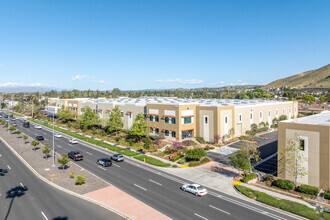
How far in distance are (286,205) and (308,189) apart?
4659mm

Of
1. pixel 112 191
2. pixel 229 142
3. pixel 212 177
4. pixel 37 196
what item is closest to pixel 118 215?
pixel 112 191

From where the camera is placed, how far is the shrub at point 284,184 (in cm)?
2661

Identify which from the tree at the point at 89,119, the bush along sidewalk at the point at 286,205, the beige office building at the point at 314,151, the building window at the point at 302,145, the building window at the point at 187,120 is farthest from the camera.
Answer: the tree at the point at 89,119

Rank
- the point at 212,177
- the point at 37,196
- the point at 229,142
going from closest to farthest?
the point at 37,196 → the point at 212,177 → the point at 229,142

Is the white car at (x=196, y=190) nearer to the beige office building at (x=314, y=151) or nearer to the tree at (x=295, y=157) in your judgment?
the beige office building at (x=314, y=151)

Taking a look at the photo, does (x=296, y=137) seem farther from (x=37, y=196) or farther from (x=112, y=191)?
(x=37, y=196)

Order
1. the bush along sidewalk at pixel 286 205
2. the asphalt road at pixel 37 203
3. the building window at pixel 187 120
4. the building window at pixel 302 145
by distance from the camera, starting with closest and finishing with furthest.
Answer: the bush along sidewalk at pixel 286 205, the asphalt road at pixel 37 203, the building window at pixel 302 145, the building window at pixel 187 120

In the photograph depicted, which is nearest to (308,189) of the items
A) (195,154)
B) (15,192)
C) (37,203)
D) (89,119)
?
(195,154)

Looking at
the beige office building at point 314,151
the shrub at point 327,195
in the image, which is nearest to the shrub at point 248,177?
the beige office building at point 314,151

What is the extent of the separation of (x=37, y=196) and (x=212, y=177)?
75.6 feet

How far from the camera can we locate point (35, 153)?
44.8 metres

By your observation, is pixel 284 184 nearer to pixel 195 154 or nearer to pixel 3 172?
pixel 195 154

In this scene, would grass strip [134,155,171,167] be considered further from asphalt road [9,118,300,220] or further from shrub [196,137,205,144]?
shrub [196,137,205,144]

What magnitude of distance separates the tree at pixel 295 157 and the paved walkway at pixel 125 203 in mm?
17767
